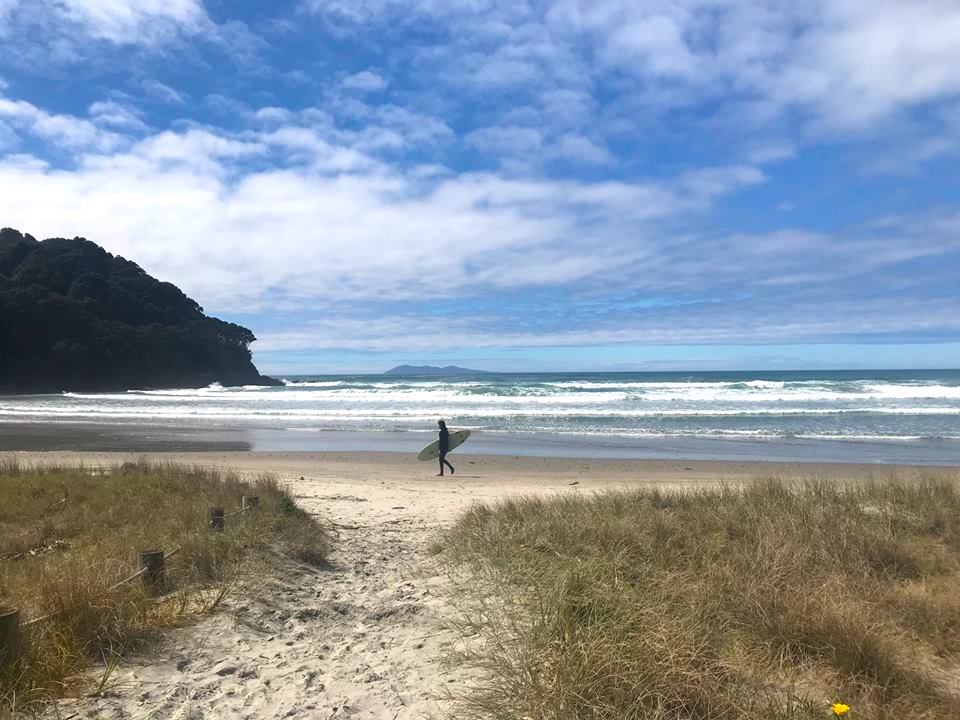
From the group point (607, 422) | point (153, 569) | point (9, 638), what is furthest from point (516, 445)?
point (9, 638)

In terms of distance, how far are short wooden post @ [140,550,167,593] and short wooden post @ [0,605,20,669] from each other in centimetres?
144

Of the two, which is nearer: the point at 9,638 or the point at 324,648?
the point at 9,638

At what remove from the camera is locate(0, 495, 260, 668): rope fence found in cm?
363

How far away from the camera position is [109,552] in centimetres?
579

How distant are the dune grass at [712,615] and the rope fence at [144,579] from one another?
97.4 inches

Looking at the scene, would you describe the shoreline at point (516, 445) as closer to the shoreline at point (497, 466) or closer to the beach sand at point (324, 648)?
the shoreline at point (497, 466)

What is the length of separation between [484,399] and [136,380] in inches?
2039

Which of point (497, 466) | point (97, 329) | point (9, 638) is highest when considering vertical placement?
point (97, 329)

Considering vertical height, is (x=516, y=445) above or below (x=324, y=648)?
below

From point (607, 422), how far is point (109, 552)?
2490cm

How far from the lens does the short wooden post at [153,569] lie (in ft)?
17.0

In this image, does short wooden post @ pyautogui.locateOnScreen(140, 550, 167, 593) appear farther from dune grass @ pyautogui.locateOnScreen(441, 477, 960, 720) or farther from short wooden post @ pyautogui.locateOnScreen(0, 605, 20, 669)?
dune grass @ pyautogui.locateOnScreen(441, 477, 960, 720)

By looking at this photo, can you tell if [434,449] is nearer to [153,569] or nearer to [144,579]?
[153,569]

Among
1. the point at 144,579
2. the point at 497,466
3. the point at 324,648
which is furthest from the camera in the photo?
the point at 497,466
